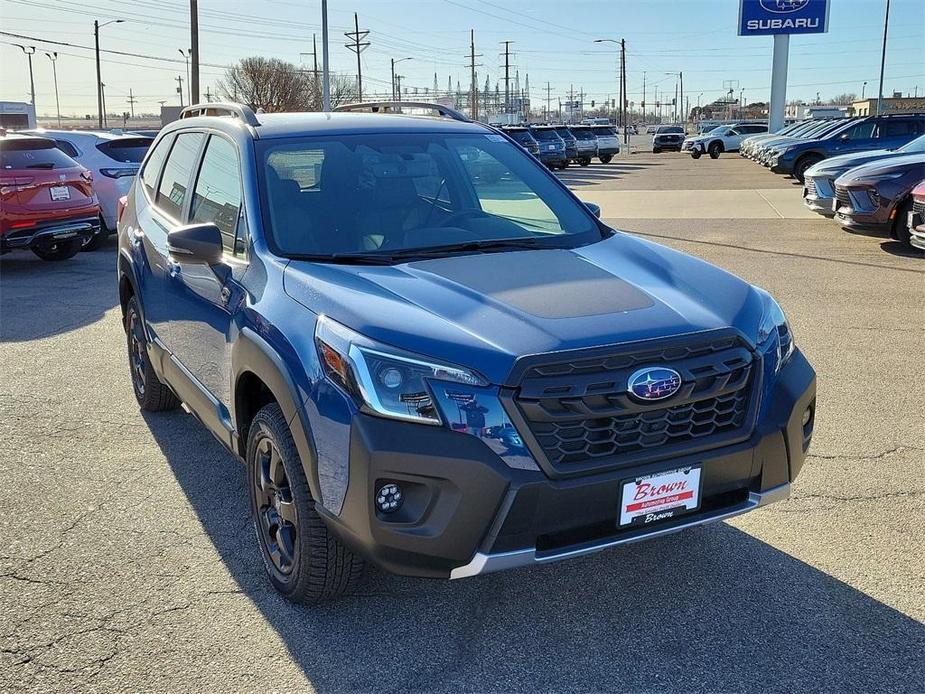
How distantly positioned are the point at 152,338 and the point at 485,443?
288 centimetres

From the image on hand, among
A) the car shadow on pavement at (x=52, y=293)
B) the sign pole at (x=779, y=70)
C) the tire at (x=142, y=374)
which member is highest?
the sign pole at (x=779, y=70)

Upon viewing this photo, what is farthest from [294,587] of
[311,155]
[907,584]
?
[907,584]

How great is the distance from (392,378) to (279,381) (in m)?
0.53

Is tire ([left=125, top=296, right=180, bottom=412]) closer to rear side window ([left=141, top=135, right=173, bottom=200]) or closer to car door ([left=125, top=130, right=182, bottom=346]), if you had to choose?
car door ([left=125, top=130, right=182, bottom=346])

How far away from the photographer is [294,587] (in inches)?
128

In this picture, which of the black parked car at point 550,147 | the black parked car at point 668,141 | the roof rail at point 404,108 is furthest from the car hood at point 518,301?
the black parked car at point 668,141

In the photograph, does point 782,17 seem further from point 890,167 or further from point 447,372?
point 447,372

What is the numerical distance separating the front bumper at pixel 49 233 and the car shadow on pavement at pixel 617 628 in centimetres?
862

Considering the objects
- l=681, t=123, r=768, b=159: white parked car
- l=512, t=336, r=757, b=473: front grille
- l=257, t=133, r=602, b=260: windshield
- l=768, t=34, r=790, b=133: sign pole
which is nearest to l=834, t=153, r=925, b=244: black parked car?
l=257, t=133, r=602, b=260: windshield

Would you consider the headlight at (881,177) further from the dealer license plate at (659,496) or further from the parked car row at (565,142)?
the parked car row at (565,142)

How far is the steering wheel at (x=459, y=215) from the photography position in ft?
13.2

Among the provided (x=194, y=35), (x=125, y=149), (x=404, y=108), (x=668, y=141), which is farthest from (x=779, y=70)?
(x=404, y=108)

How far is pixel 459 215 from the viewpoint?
414cm

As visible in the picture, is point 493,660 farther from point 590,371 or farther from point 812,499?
point 812,499
